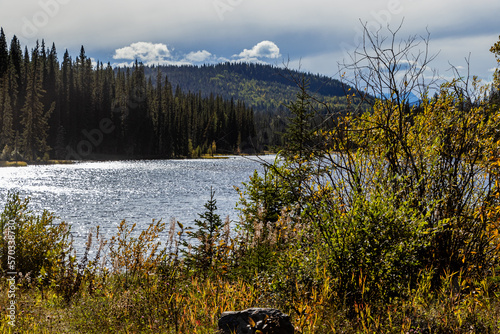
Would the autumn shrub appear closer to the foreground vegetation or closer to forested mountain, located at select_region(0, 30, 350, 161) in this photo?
the foreground vegetation

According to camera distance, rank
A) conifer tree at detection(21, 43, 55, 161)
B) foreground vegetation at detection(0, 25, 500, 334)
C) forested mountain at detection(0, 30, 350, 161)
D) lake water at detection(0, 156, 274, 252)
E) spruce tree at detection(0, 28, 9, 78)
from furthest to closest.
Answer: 1. forested mountain at detection(0, 30, 350, 161)
2. spruce tree at detection(0, 28, 9, 78)
3. conifer tree at detection(21, 43, 55, 161)
4. lake water at detection(0, 156, 274, 252)
5. foreground vegetation at detection(0, 25, 500, 334)

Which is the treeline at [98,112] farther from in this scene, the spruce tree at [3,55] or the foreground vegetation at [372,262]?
the foreground vegetation at [372,262]

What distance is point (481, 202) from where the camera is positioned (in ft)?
20.0

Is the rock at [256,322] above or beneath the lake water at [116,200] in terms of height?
above

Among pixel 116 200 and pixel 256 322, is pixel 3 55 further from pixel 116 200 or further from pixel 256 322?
pixel 256 322

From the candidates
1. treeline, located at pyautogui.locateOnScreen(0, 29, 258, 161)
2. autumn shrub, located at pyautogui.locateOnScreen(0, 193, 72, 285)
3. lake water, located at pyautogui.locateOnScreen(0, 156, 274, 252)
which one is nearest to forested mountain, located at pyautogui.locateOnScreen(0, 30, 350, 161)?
treeline, located at pyautogui.locateOnScreen(0, 29, 258, 161)

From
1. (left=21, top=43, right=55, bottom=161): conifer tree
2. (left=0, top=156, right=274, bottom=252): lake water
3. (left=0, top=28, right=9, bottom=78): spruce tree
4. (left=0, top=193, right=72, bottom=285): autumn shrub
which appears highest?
(left=0, top=28, right=9, bottom=78): spruce tree

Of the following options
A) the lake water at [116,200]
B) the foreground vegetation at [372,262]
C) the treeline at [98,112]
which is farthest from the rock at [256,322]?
the treeline at [98,112]

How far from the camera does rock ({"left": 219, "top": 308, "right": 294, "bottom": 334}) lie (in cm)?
380

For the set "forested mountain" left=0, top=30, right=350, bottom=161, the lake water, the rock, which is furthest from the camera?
"forested mountain" left=0, top=30, right=350, bottom=161

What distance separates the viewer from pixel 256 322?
3.91 m

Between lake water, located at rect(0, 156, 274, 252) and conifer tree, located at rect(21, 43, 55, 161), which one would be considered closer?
lake water, located at rect(0, 156, 274, 252)

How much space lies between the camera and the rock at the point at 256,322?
12.5ft

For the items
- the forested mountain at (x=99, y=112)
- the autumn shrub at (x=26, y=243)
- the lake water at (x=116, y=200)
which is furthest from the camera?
the forested mountain at (x=99, y=112)
